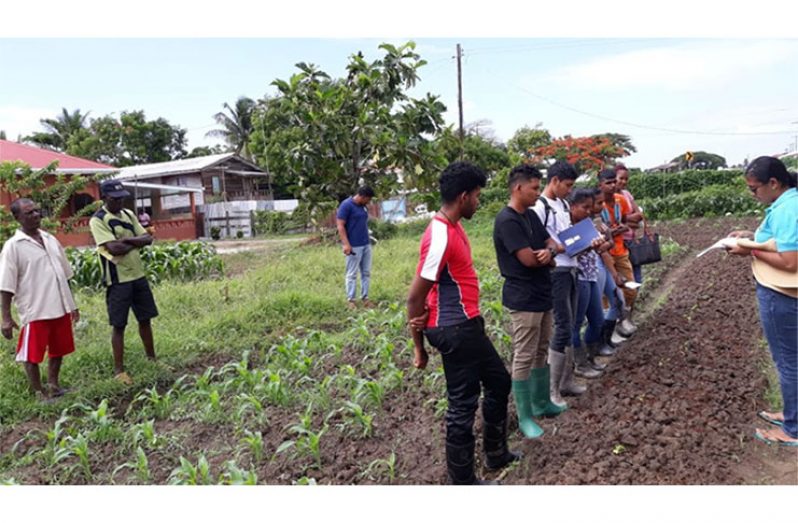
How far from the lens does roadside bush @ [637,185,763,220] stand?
1798 centimetres

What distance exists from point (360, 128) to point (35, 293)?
36.6 ft

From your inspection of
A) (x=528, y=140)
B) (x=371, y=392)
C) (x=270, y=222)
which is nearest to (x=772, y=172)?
(x=371, y=392)

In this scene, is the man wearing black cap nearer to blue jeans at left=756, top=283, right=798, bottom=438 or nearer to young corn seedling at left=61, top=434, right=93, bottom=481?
young corn seedling at left=61, top=434, right=93, bottom=481

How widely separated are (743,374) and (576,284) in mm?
1541

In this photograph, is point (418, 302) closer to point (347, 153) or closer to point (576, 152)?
point (347, 153)

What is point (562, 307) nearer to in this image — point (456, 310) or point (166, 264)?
point (456, 310)

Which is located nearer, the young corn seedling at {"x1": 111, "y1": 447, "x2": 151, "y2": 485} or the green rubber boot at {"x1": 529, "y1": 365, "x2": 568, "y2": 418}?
the young corn seedling at {"x1": 111, "y1": 447, "x2": 151, "y2": 485}

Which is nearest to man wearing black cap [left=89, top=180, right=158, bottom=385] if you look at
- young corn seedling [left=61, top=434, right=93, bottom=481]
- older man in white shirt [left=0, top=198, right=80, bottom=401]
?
older man in white shirt [left=0, top=198, right=80, bottom=401]

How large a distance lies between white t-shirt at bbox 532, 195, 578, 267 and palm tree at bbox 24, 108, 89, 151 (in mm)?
34718

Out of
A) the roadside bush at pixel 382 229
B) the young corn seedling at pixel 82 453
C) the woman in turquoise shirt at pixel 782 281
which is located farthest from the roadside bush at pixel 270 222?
the woman in turquoise shirt at pixel 782 281

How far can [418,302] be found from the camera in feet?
9.56

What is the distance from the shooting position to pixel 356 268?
740 cm

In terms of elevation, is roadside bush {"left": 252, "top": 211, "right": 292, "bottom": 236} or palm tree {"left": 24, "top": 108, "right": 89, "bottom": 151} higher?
palm tree {"left": 24, "top": 108, "right": 89, "bottom": 151}

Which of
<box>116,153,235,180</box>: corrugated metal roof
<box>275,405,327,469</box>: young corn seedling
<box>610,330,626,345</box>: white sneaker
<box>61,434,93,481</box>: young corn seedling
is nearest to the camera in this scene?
<box>275,405,327,469</box>: young corn seedling
